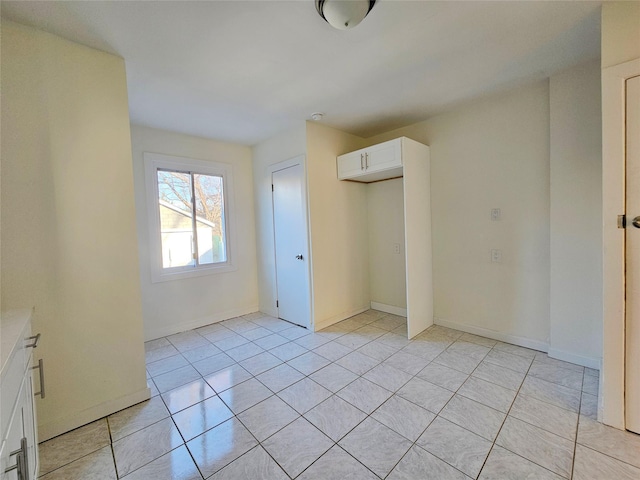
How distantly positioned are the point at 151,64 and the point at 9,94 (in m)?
0.82

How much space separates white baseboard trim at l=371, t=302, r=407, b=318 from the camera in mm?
3523

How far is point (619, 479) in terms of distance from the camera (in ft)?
4.10

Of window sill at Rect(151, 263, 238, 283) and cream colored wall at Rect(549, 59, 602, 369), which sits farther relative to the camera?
window sill at Rect(151, 263, 238, 283)

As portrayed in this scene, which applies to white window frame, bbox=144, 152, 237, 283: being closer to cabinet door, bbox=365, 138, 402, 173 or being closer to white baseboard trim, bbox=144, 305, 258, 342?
white baseboard trim, bbox=144, 305, 258, 342

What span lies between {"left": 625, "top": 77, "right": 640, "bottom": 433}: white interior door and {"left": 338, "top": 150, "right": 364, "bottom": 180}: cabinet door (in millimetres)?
2061

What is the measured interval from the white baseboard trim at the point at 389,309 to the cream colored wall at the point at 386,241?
0.03 metres

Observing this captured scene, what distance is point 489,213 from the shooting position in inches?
106

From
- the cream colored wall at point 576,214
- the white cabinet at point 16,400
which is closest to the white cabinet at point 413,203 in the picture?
the cream colored wall at point 576,214

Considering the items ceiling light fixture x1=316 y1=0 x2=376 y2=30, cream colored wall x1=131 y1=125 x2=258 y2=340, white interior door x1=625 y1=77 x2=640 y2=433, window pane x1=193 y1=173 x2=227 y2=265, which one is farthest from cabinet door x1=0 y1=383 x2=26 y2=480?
white interior door x1=625 y1=77 x2=640 y2=433

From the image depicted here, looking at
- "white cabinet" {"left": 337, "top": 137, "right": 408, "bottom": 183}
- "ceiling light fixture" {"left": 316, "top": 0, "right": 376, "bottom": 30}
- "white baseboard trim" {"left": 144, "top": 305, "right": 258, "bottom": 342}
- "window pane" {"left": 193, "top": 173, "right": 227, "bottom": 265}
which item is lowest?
"white baseboard trim" {"left": 144, "top": 305, "right": 258, "bottom": 342}

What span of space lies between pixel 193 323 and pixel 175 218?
136cm

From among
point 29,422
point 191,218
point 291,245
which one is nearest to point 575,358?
point 291,245

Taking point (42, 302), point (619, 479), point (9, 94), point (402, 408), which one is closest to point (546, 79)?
point (619, 479)

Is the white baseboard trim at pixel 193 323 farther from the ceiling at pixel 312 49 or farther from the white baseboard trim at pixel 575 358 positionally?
the white baseboard trim at pixel 575 358
